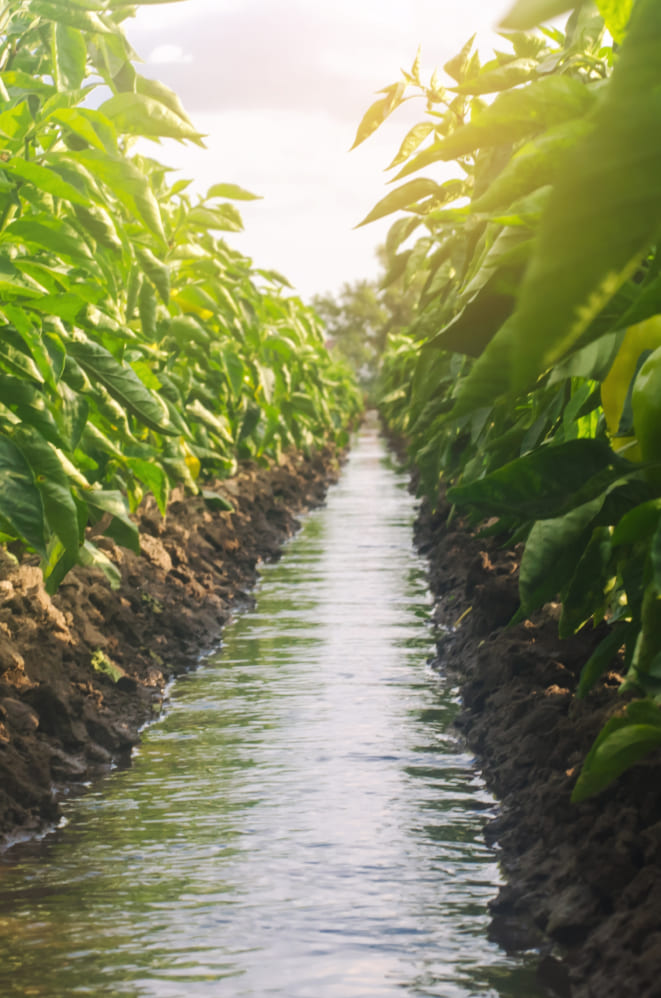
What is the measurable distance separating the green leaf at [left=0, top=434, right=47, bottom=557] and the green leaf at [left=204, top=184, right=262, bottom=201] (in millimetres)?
3138

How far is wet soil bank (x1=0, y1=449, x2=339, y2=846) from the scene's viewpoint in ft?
12.8

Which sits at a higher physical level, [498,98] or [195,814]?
[498,98]

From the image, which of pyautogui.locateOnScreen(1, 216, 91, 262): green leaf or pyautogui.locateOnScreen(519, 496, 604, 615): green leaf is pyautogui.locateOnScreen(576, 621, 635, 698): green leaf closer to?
pyautogui.locateOnScreen(519, 496, 604, 615): green leaf

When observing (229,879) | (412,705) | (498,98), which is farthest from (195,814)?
(498,98)

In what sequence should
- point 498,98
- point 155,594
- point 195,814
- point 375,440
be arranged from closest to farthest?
point 498,98 < point 195,814 < point 155,594 < point 375,440

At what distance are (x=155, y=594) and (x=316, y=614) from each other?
1.45 metres

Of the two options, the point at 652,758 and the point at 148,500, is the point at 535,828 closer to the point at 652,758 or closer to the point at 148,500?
the point at 652,758

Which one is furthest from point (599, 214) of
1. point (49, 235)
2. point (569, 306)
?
point (49, 235)

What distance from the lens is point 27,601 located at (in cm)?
468

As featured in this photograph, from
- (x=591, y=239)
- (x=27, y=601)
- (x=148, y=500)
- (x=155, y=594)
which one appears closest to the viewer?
(x=591, y=239)

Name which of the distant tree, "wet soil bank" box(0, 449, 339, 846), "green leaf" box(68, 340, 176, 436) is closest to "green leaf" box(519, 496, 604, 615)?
"green leaf" box(68, 340, 176, 436)

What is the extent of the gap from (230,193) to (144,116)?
2707 millimetres

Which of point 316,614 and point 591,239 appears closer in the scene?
point 591,239

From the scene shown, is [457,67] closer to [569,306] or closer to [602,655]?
[602,655]
